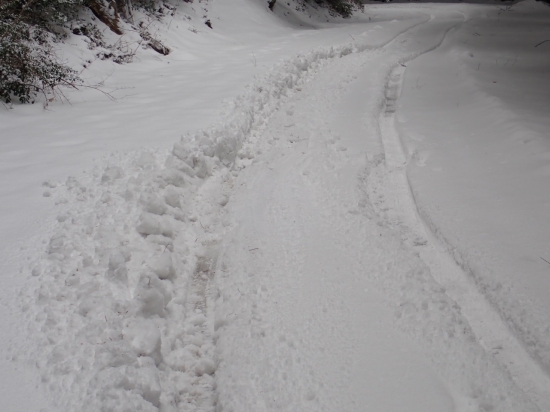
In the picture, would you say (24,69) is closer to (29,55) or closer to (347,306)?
(29,55)

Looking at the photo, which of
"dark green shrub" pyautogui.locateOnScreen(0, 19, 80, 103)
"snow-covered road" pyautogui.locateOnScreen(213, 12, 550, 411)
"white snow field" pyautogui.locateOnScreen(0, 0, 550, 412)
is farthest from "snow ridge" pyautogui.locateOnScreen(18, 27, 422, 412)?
"dark green shrub" pyautogui.locateOnScreen(0, 19, 80, 103)

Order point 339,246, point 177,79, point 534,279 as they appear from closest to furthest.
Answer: point 534,279, point 339,246, point 177,79

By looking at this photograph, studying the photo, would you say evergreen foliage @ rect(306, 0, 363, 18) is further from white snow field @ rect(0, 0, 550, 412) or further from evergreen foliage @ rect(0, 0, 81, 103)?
evergreen foliage @ rect(0, 0, 81, 103)

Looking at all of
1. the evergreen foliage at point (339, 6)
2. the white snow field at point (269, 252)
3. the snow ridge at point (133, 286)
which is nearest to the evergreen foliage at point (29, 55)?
the white snow field at point (269, 252)

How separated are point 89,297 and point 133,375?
0.66m

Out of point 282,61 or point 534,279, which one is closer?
point 534,279

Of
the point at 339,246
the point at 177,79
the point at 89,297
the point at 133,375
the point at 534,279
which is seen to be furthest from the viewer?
the point at 177,79

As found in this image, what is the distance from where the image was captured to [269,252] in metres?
3.36

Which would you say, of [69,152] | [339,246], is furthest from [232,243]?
[69,152]

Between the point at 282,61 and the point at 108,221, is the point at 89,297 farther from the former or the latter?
the point at 282,61

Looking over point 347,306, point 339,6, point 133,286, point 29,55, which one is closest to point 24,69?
point 29,55

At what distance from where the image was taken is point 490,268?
10.4 ft

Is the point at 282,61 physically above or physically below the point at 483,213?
above

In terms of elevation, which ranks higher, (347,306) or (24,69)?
(24,69)
